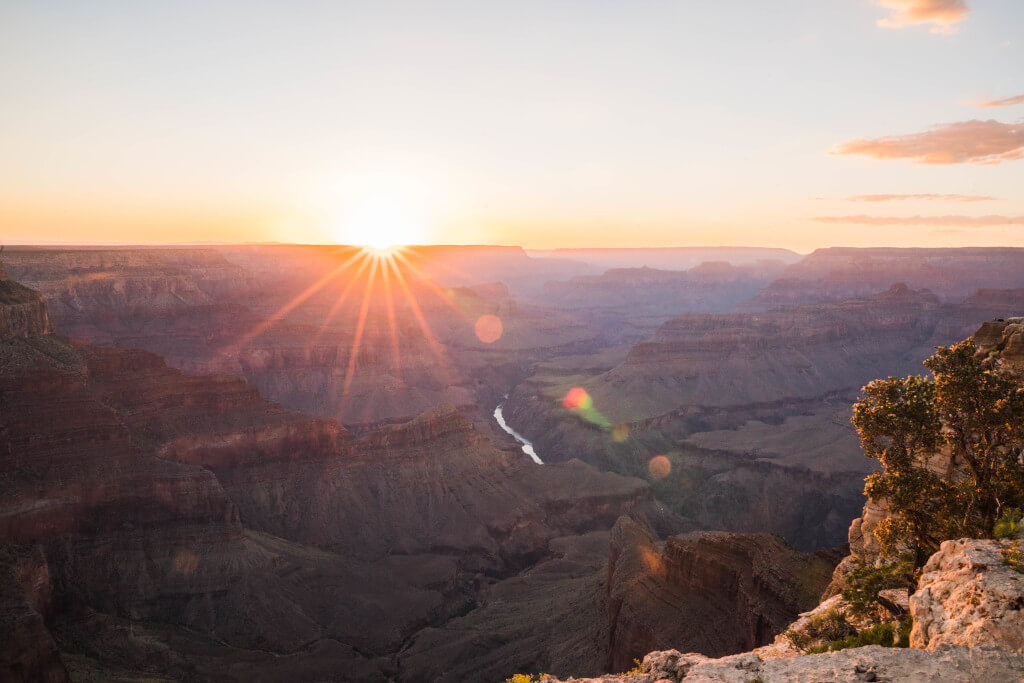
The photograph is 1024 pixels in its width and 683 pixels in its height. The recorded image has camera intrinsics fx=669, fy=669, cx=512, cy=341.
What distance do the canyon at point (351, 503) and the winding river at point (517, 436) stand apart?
1.66 metres

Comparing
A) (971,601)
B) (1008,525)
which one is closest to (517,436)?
(1008,525)

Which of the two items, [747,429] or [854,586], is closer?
[854,586]

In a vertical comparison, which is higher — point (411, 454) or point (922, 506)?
point (922, 506)

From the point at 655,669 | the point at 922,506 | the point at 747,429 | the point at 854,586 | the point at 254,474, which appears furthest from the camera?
the point at 747,429

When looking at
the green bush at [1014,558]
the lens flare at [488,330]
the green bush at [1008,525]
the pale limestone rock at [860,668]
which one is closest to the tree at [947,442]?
the green bush at [1008,525]

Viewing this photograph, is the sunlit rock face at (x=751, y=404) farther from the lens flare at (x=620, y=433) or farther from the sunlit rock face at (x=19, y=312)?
the sunlit rock face at (x=19, y=312)

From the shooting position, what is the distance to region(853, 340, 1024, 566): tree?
18.7m

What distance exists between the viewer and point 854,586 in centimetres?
2248

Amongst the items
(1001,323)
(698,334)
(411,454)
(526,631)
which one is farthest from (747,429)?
(1001,323)

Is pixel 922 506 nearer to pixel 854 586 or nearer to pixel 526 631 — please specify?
pixel 854 586

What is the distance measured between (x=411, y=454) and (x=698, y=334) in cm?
9648

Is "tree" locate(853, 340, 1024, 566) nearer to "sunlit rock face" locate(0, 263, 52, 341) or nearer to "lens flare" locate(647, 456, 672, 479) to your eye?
"sunlit rock face" locate(0, 263, 52, 341)

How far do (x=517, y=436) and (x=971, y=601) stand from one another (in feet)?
388

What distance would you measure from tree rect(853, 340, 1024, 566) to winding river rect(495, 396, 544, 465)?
90.0 meters
